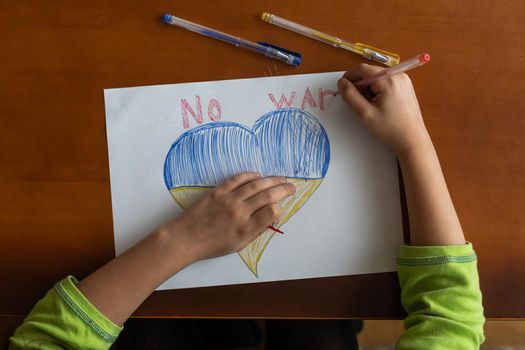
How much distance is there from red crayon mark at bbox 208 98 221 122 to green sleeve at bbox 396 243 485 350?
1.00ft

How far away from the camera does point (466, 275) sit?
0.51 m

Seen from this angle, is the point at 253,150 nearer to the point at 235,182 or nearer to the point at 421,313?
the point at 235,182

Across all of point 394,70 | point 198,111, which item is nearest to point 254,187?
point 198,111

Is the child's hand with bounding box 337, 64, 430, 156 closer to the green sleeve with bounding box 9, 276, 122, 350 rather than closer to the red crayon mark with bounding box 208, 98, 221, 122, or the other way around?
the red crayon mark with bounding box 208, 98, 221, 122

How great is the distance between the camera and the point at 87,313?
51cm

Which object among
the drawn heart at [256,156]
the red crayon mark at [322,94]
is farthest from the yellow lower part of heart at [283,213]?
the red crayon mark at [322,94]

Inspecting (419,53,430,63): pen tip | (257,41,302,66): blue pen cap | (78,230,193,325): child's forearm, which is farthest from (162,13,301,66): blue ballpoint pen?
(78,230,193,325): child's forearm

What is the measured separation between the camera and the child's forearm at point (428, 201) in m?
0.53

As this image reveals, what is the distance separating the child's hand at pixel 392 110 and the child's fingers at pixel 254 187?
140mm

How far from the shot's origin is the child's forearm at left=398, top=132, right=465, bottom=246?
0.53 m

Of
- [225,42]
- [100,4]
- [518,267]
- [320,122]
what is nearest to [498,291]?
[518,267]

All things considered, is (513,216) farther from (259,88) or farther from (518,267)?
(259,88)

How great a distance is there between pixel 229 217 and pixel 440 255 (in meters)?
0.27

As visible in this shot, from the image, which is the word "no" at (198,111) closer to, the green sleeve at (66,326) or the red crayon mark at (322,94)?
the red crayon mark at (322,94)
